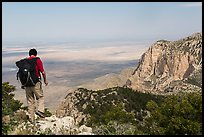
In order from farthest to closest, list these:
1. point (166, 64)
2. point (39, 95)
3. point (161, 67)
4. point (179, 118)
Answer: point (161, 67) → point (166, 64) → point (179, 118) → point (39, 95)

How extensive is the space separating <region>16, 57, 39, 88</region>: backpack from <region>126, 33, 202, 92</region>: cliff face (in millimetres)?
79366

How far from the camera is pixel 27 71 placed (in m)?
7.57

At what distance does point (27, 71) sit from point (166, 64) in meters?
106

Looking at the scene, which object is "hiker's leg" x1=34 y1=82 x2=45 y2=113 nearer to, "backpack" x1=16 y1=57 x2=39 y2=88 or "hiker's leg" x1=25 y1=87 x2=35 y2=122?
"hiker's leg" x1=25 y1=87 x2=35 y2=122

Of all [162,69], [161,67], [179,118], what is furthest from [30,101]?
[162,69]

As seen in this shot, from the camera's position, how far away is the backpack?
7590 mm

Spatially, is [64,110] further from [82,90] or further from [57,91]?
[57,91]

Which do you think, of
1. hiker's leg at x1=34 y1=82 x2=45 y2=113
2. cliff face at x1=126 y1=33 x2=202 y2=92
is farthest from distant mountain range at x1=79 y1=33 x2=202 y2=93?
hiker's leg at x1=34 y1=82 x2=45 y2=113

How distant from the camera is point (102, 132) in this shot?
21.7 feet

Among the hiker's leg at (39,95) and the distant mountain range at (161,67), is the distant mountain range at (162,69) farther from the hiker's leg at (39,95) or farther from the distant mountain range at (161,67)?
the hiker's leg at (39,95)

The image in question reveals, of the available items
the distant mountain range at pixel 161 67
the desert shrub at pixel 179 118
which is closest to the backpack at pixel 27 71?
the desert shrub at pixel 179 118

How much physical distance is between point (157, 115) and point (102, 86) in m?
96.0

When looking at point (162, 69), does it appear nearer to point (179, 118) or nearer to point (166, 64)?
point (166, 64)

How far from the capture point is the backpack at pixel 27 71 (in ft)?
24.9
